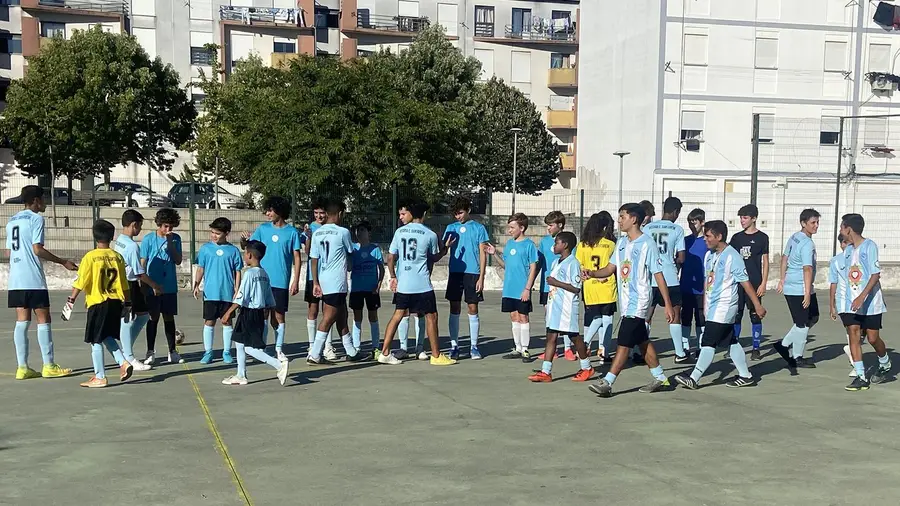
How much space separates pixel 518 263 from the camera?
33.1 ft

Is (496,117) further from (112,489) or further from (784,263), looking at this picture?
(112,489)

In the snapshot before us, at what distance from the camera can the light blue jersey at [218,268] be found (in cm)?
979

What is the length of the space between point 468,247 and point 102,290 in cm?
418

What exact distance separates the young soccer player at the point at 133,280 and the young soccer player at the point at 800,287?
7060 millimetres

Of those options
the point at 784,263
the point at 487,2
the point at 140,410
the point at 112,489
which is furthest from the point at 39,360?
the point at 487,2

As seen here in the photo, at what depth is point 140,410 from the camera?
736cm

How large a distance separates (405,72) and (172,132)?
11.8 m

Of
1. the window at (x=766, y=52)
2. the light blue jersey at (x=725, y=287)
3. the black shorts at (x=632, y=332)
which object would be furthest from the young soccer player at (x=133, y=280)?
the window at (x=766, y=52)

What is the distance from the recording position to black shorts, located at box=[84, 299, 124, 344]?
8023 mm

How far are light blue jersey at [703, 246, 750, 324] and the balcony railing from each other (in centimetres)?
4602

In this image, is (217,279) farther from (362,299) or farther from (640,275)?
(640,275)

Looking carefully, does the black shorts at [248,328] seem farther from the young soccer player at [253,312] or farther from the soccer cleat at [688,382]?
the soccer cleat at [688,382]

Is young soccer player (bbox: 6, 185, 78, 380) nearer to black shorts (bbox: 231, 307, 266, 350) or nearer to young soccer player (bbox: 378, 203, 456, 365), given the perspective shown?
black shorts (bbox: 231, 307, 266, 350)

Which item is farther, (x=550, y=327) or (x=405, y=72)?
(x=405, y=72)
